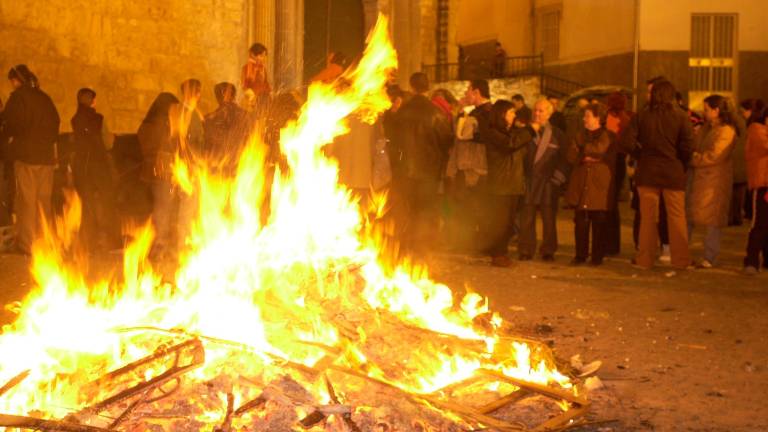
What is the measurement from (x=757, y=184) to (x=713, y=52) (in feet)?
68.9

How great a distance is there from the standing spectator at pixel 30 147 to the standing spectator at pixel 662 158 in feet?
22.4

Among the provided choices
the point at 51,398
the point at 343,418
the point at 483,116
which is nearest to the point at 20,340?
the point at 51,398

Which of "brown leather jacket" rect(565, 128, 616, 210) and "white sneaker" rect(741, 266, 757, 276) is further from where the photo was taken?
"brown leather jacket" rect(565, 128, 616, 210)

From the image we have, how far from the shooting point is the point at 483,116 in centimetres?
1169

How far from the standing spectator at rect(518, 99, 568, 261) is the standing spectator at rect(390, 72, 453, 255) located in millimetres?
1069

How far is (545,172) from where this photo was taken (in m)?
11.9

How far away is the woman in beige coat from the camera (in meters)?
11.3

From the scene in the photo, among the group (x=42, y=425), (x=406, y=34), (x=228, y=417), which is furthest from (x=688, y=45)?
(x=42, y=425)

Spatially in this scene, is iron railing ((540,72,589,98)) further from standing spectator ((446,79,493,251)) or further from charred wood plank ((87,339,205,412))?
charred wood plank ((87,339,205,412))

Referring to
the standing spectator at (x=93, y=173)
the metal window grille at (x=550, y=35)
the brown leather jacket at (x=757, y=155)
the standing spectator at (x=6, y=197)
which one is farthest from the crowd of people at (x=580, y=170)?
the metal window grille at (x=550, y=35)

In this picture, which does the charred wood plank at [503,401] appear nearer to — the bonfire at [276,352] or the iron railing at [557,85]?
the bonfire at [276,352]

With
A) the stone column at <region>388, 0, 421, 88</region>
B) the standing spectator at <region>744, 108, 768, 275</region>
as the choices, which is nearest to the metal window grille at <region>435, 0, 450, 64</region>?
the stone column at <region>388, 0, 421, 88</region>

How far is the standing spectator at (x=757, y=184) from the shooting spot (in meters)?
10.9

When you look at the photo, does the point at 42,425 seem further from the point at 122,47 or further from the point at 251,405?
the point at 122,47
